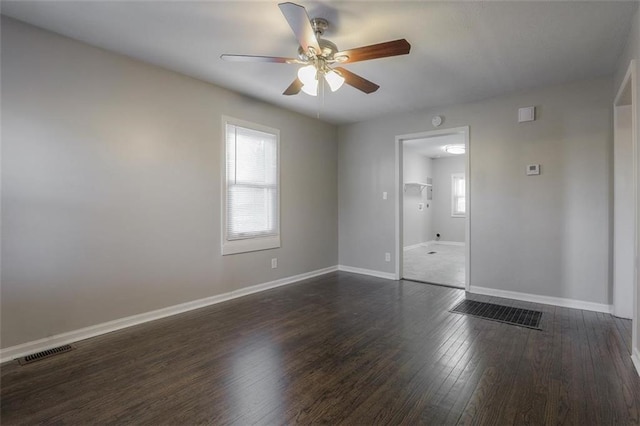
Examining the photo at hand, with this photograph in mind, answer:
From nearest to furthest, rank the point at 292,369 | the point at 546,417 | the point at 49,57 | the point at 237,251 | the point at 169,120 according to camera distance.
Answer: the point at 546,417
the point at 292,369
the point at 49,57
the point at 169,120
the point at 237,251

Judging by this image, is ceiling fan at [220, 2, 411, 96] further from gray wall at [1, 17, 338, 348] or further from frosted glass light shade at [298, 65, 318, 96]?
gray wall at [1, 17, 338, 348]


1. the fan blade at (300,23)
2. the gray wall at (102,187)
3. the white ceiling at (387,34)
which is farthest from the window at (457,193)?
the fan blade at (300,23)

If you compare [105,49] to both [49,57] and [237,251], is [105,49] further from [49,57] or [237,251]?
[237,251]

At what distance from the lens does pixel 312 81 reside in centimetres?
268

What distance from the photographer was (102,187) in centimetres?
288

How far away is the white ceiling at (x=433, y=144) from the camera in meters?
6.72

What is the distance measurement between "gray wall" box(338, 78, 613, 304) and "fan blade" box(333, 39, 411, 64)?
8.37 feet

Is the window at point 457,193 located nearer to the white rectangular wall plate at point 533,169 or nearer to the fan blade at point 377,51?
the white rectangular wall plate at point 533,169

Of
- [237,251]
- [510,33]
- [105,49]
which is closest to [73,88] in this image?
[105,49]

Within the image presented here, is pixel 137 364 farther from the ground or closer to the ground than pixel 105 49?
closer to the ground

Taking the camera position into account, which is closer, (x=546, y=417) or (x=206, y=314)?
(x=546, y=417)

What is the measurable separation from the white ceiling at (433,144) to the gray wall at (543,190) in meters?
2.15

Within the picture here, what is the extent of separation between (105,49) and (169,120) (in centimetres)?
78

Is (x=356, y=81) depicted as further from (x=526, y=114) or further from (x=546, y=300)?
(x=546, y=300)
